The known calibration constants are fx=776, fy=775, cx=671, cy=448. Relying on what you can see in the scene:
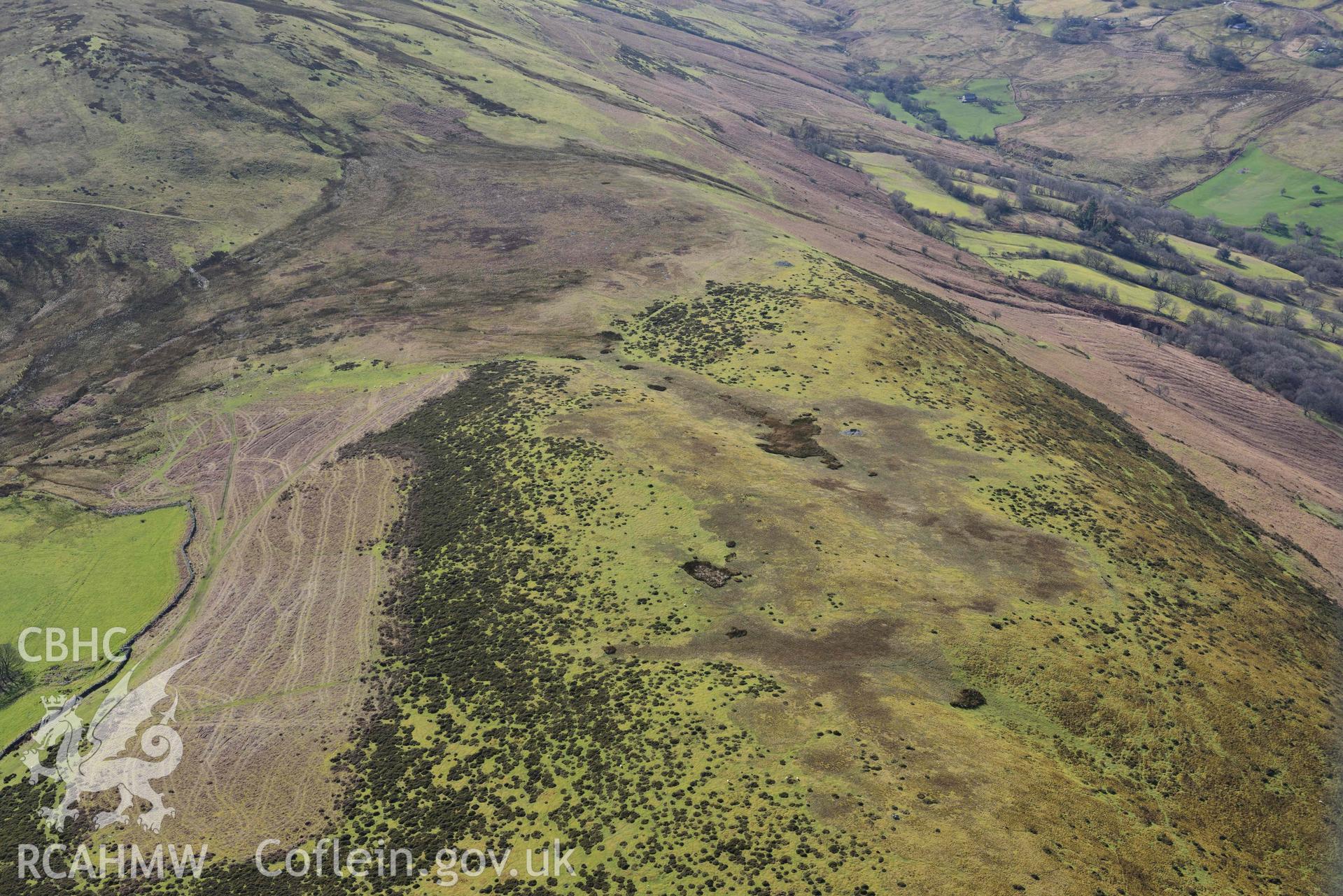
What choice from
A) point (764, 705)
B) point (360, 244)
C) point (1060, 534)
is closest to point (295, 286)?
point (360, 244)

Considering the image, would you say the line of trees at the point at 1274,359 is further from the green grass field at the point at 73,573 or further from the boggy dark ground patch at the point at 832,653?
the green grass field at the point at 73,573

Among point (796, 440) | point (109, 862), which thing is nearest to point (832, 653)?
point (796, 440)

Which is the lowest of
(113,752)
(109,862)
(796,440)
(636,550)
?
(113,752)

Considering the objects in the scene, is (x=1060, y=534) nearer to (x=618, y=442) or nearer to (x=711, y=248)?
(x=618, y=442)

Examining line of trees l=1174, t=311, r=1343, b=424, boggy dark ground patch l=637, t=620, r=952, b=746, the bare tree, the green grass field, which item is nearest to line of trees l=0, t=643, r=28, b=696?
the bare tree

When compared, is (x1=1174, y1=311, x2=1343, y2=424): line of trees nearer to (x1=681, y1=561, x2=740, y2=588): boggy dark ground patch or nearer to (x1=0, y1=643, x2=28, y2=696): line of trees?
(x1=681, y1=561, x2=740, y2=588): boggy dark ground patch

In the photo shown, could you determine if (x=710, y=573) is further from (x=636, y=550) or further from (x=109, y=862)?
(x=109, y=862)

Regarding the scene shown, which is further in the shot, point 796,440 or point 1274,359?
point 1274,359

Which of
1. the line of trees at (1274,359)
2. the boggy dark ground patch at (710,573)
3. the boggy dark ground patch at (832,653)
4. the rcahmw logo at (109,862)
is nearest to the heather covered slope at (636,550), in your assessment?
the boggy dark ground patch at (832,653)
